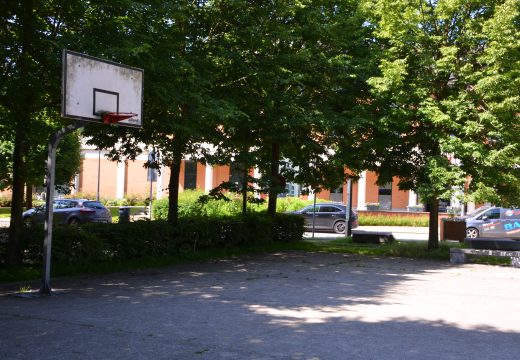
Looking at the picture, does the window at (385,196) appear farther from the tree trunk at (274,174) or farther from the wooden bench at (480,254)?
the wooden bench at (480,254)

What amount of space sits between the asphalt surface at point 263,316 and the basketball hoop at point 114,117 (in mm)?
3123

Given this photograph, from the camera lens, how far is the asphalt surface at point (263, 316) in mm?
6879

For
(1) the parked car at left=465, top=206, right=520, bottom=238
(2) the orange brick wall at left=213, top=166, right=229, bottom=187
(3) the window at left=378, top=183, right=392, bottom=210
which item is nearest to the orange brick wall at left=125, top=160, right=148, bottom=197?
(2) the orange brick wall at left=213, top=166, right=229, bottom=187

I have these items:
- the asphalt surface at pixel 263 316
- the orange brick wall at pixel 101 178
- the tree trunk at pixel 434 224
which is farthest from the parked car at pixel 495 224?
the orange brick wall at pixel 101 178

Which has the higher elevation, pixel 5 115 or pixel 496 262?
pixel 5 115

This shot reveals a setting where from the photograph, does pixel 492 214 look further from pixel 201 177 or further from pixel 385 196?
pixel 201 177

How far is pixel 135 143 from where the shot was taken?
15.8 metres

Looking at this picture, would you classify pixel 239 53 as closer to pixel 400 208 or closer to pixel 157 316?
pixel 157 316

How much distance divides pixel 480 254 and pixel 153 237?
30.3 ft

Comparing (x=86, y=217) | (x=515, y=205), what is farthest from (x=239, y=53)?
(x=86, y=217)

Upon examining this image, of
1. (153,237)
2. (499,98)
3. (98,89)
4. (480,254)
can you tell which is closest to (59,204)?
(153,237)

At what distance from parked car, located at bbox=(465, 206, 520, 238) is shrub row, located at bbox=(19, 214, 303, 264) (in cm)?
1065

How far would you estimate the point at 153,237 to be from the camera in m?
15.6

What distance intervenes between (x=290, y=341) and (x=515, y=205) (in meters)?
12.7
